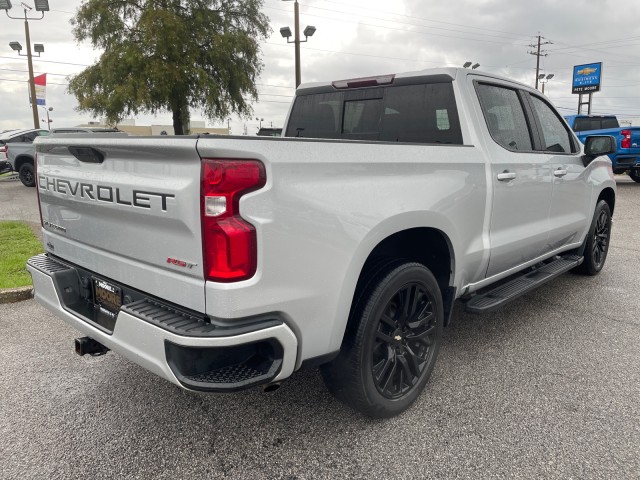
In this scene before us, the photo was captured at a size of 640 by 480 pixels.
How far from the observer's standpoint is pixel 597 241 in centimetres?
547

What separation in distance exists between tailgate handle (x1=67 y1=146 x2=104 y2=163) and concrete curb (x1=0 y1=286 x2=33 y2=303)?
2.85m

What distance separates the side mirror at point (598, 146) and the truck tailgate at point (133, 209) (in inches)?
157

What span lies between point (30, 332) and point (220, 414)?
213cm

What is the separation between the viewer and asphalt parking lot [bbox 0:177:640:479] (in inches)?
92.4

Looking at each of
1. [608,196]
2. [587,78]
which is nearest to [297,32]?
[608,196]

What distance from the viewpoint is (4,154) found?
16062mm

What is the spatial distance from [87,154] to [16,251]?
482 cm

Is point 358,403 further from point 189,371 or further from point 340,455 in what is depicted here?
point 189,371

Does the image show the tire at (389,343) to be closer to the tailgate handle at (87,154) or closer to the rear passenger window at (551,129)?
the tailgate handle at (87,154)

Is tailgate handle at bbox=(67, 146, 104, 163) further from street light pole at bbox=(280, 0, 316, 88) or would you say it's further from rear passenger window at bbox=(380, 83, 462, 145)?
street light pole at bbox=(280, 0, 316, 88)

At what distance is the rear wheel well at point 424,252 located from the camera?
2723mm

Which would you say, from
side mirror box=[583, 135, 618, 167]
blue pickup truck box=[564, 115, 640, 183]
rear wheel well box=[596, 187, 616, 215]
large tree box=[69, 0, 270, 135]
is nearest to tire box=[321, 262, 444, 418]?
side mirror box=[583, 135, 618, 167]

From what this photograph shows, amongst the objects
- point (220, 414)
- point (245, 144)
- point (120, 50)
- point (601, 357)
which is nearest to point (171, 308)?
point (245, 144)

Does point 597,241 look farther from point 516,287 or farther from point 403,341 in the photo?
point 403,341
